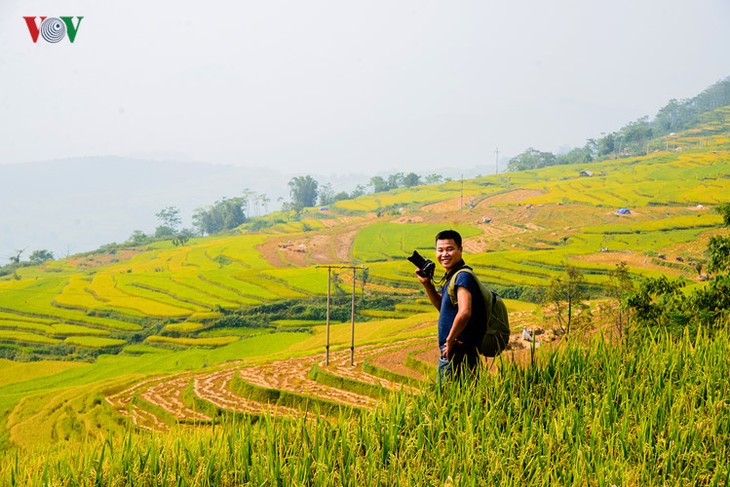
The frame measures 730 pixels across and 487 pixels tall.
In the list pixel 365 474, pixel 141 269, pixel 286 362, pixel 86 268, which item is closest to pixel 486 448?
pixel 365 474

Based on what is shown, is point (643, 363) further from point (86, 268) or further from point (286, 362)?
point (86, 268)

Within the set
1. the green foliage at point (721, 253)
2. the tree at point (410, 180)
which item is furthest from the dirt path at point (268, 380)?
the tree at point (410, 180)

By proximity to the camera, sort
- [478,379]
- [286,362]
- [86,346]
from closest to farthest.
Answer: [478,379] → [286,362] → [86,346]

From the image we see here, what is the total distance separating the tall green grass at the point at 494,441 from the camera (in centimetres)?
374

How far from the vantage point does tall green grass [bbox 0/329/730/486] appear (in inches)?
147

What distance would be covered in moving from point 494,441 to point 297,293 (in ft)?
162

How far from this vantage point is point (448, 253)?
470cm

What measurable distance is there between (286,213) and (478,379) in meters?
105

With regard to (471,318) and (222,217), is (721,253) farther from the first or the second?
(222,217)

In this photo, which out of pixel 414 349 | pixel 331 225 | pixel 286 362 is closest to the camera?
pixel 414 349

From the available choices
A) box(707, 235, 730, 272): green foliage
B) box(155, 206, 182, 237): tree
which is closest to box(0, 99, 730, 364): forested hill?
box(155, 206, 182, 237): tree

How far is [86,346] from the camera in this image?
139ft

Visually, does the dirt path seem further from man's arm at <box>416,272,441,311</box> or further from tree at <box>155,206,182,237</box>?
tree at <box>155,206,182,237</box>

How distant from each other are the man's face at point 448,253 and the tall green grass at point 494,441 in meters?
0.82
